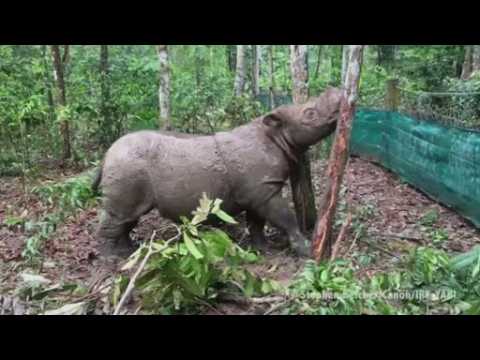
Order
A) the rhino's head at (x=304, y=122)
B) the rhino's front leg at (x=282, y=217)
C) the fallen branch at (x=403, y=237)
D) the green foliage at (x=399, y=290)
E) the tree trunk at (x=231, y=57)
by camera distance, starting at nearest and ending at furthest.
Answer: the green foliage at (x=399, y=290) → the rhino's head at (x=304, y=122) → the rhino's front leg at (x=282, y=217) → the fallen branch at (x=403, y=237) → the tree trunk at (x=231, y=57)

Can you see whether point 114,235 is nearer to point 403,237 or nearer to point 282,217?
point 282,217

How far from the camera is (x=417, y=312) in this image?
4.59 meters

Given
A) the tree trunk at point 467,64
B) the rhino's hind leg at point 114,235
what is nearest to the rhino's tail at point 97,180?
the rhino's hind leg at point 114,235

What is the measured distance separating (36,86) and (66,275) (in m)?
6.62

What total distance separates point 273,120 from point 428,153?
3.20 metres

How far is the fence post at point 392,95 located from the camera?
11.4 m

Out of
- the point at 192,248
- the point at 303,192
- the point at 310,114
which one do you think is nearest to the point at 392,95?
the point at 303,192

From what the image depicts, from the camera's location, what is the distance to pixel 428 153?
8781 mm

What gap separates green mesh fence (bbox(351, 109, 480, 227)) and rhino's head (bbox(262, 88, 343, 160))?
2.08 metres

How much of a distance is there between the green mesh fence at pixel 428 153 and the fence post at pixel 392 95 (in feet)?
1.27

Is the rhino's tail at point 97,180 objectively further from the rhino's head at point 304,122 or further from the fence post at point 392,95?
the fence post at point 392,95

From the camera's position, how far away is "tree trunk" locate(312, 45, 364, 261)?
17.9ft

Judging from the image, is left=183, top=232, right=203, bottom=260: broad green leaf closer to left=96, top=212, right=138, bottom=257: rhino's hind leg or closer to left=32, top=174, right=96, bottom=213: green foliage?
left=96, top=212, right=138, bottom=257: rhino's hind leg

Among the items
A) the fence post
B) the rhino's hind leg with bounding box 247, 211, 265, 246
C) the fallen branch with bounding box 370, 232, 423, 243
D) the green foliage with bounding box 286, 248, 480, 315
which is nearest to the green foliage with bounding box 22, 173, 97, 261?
the rhino's hind leg with bounding box 247, 211, 265, 246
